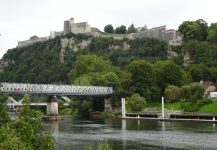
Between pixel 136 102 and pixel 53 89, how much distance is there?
1591 centimetres

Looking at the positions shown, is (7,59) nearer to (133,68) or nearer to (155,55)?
(155,55)

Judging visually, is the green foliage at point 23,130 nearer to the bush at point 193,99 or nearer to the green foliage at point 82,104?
the bush at point 193,99

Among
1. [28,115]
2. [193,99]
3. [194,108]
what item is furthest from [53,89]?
[28,115]

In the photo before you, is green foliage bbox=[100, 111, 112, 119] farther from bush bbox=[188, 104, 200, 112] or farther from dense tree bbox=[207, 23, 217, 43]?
dense tree bbox=[207, 23, 217, 43]

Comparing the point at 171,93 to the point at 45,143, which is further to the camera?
the point at 171,93

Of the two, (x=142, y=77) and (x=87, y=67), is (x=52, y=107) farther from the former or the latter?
(x=87, y=67)

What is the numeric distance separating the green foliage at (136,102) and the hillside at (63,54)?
51.1 m

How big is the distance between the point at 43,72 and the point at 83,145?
108 metres

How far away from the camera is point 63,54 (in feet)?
458

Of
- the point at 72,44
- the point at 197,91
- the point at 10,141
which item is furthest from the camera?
the point at 72,44

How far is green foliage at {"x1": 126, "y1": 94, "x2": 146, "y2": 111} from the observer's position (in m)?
53.7

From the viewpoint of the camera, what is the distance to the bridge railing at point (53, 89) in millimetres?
49819

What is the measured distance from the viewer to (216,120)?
40094 millimetres

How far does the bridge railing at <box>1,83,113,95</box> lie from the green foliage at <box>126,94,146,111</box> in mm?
7818
